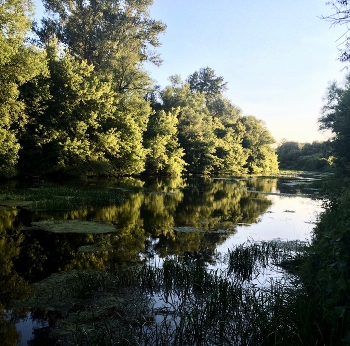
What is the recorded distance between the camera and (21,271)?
788cm

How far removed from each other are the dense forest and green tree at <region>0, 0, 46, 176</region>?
7 cm

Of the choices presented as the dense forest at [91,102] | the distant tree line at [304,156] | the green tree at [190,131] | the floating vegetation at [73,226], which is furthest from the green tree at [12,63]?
the distant tree line at [304,156]

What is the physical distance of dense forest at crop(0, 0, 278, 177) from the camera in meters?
25.6

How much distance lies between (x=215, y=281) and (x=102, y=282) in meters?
2.30

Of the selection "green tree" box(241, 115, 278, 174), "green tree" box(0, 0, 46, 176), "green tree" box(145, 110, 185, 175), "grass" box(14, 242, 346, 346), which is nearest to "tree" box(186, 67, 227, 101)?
"green tree" box(241, 115, 278, 174)

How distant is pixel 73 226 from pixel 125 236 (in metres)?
2.10

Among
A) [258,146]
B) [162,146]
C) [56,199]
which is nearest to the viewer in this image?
[56,199]

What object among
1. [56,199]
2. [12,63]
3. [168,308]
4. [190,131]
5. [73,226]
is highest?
[12,63]

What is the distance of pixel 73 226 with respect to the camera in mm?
12539

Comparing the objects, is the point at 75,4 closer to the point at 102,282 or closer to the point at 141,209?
the point at 141,209

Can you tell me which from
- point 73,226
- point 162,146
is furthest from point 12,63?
point 162,146

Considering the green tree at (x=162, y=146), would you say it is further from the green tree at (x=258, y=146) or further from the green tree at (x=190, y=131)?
the green tree at (x=258, y=146)

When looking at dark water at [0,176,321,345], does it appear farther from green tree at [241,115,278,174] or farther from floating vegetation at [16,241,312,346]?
green tree at [241,115,278,174]

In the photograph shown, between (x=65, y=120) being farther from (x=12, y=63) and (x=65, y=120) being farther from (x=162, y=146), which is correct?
(x=162, y=146)
